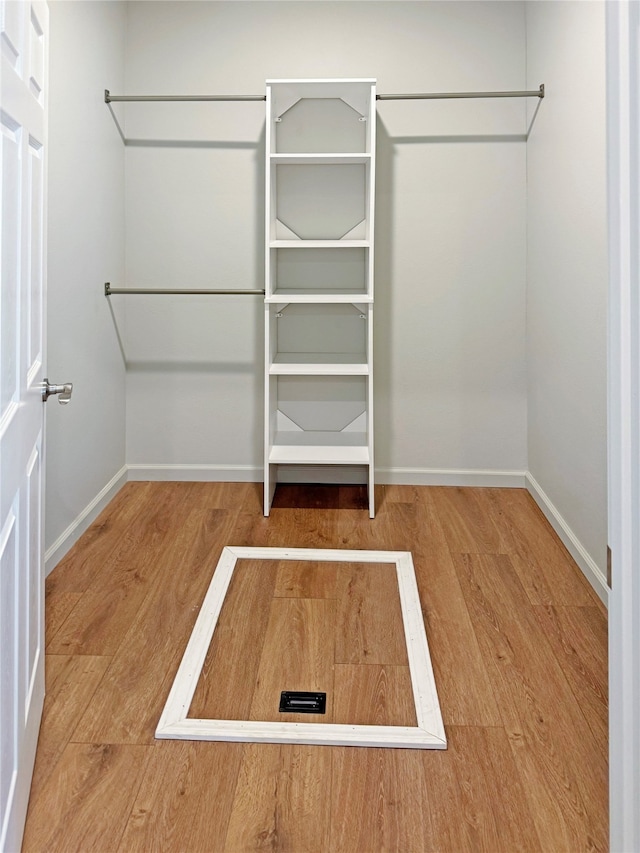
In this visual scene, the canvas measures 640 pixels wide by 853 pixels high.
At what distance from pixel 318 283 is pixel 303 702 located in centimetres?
212

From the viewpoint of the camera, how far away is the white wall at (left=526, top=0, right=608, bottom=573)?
237 cm

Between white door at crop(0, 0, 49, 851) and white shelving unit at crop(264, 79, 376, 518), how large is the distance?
1.54 metres

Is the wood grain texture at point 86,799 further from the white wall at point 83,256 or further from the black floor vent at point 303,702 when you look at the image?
the white wall at point 83,256

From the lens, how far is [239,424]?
3.54 metres

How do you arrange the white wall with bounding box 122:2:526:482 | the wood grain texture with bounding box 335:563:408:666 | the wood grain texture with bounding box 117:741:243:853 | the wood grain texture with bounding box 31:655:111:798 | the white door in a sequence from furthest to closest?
the white wall with bounding box 122:2:526:482 → the wood grain texture with bounding box 335:563:408:666 → the wood grain texture with bounding box 31:655:111:798 → the wood grain texture with bounding box 117:741:243:853 → the white door

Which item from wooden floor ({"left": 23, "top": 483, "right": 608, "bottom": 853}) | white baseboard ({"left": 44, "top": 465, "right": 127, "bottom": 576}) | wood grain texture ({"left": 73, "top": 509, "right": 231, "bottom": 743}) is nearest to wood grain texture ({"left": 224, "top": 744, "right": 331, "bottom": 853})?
wooden floor ({"left": 23, "top": 483, "right": 608, "bottom": 853})

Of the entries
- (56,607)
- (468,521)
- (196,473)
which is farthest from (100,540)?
(468,521)

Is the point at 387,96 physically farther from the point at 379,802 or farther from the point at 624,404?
the point at 379,802

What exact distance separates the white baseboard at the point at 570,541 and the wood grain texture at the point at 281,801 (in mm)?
928

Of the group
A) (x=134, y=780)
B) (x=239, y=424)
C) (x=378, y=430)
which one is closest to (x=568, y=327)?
(x=378, y=430)

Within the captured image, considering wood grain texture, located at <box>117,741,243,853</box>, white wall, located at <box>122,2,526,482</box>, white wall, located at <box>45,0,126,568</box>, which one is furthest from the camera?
white wall, located at <box>122,2,526,482</box>

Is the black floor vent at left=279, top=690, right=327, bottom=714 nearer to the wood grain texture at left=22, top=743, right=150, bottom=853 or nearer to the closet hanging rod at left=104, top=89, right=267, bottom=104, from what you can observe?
the wood grain texture at left=22, top=743, right=150, bottom=853

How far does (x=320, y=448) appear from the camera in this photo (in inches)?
129

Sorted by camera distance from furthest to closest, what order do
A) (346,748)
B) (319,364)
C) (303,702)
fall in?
(319,364) < (303,702) < (346,748)
